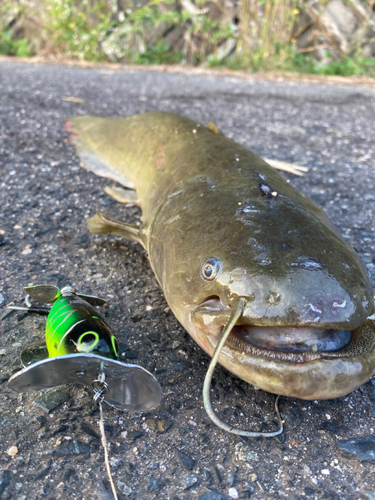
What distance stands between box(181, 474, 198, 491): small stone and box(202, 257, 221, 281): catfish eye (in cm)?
57

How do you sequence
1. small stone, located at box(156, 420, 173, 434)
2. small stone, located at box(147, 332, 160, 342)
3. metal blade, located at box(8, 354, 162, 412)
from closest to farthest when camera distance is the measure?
Answer: metal blade, located at box(8, 354, 162, 412) → small stone, located at box(156, 420, 173, 434) → small stone, located at box(147, 332, 160, 342)

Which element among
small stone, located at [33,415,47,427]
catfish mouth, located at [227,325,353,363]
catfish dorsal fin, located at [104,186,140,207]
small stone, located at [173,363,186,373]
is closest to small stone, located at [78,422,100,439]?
small stone, located at [33,415,47,427]

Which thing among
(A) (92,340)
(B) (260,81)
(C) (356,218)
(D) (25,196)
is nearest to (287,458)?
(A) (92,340)

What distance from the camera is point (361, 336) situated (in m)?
1.21

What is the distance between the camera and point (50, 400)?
1276mm

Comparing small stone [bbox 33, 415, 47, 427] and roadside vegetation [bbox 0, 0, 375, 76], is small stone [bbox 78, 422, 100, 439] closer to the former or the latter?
small stone [bbox 33, 415, 47, 427]

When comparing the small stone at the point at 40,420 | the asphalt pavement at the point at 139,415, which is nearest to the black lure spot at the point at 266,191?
the asphalt pavement at the point at 139,415

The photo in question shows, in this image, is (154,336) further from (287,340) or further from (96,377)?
(287,340)

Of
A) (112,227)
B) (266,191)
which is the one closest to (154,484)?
(266,191)

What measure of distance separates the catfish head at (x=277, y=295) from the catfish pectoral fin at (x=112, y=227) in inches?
22.5

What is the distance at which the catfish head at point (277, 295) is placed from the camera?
1093 mm

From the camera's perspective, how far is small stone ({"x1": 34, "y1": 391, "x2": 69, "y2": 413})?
4.12 ft

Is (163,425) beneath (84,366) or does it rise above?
beneath

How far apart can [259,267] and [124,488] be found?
0.72 meters
